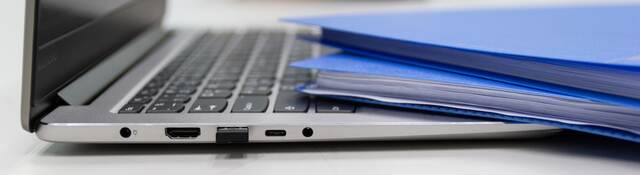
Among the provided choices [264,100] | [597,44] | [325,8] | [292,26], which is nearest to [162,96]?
[264,100]

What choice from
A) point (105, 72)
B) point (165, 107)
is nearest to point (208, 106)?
point (165, 107)

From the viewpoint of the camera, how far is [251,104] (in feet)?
1.44

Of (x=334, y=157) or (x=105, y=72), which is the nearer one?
(x=334, y=157)

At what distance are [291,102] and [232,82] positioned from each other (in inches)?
3.6

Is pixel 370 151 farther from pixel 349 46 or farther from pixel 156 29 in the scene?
pixel 156 29

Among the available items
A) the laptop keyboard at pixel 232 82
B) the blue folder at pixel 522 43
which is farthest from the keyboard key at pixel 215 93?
the blue folder at pixel 522 43

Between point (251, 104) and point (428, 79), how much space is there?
0.38 ft

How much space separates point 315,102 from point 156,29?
0.39 meters

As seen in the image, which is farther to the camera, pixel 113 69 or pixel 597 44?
pixel 113 69

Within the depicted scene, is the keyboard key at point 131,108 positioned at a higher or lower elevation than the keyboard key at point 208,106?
lower

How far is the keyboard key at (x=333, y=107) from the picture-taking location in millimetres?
424

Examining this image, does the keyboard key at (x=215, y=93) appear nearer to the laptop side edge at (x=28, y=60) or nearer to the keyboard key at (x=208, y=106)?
the keyboard key at (x=208, y=106)

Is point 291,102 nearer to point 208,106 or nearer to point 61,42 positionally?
point 208,106

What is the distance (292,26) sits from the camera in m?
1.00
